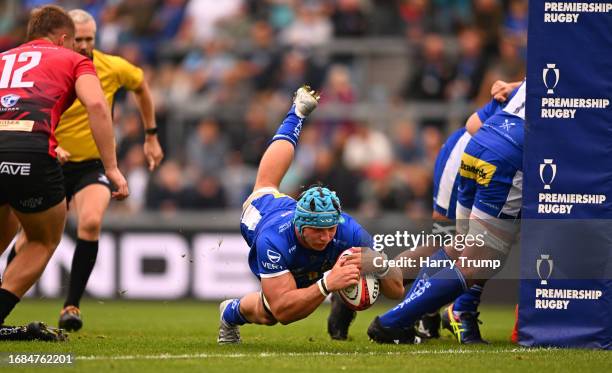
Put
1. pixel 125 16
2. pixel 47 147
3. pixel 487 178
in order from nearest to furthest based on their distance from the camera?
pixel 47 147, pixel 487 178, pixel 125 16

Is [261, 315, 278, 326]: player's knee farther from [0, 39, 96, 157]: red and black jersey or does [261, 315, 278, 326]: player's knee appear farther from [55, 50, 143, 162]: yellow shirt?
[55, 50, 143, 162]: yellow shirt

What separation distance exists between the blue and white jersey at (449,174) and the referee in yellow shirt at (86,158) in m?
2.86

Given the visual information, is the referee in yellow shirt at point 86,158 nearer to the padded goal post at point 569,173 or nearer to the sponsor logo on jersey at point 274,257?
the sponsor logo on jersey at point 274,257

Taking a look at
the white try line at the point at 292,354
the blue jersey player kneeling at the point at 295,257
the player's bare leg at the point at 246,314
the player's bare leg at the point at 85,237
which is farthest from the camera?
the player's bare leg at the point at 85,237

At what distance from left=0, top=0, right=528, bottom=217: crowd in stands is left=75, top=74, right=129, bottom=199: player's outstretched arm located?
8221mm

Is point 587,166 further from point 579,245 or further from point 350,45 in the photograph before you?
point 350,45

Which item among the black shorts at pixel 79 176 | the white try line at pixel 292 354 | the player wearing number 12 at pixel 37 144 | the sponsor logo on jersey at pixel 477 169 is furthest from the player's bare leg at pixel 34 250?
the sponsor logo on jersey at pixel 477 169

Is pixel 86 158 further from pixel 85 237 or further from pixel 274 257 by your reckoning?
pixel 274 257

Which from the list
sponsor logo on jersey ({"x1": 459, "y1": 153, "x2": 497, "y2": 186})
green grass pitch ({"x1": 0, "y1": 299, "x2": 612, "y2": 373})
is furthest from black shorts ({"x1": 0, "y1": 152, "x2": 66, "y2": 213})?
sponsor logo on jersey ({"x1": 459, "y1": 153, "x2": 497, "y2": 186})

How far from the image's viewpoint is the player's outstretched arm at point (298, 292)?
8047mm

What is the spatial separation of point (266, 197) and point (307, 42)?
1024cm

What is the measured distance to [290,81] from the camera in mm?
18734

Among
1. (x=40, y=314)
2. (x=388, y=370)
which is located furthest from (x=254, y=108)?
(x=388, y=370)

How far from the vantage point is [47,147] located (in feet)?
27.8
